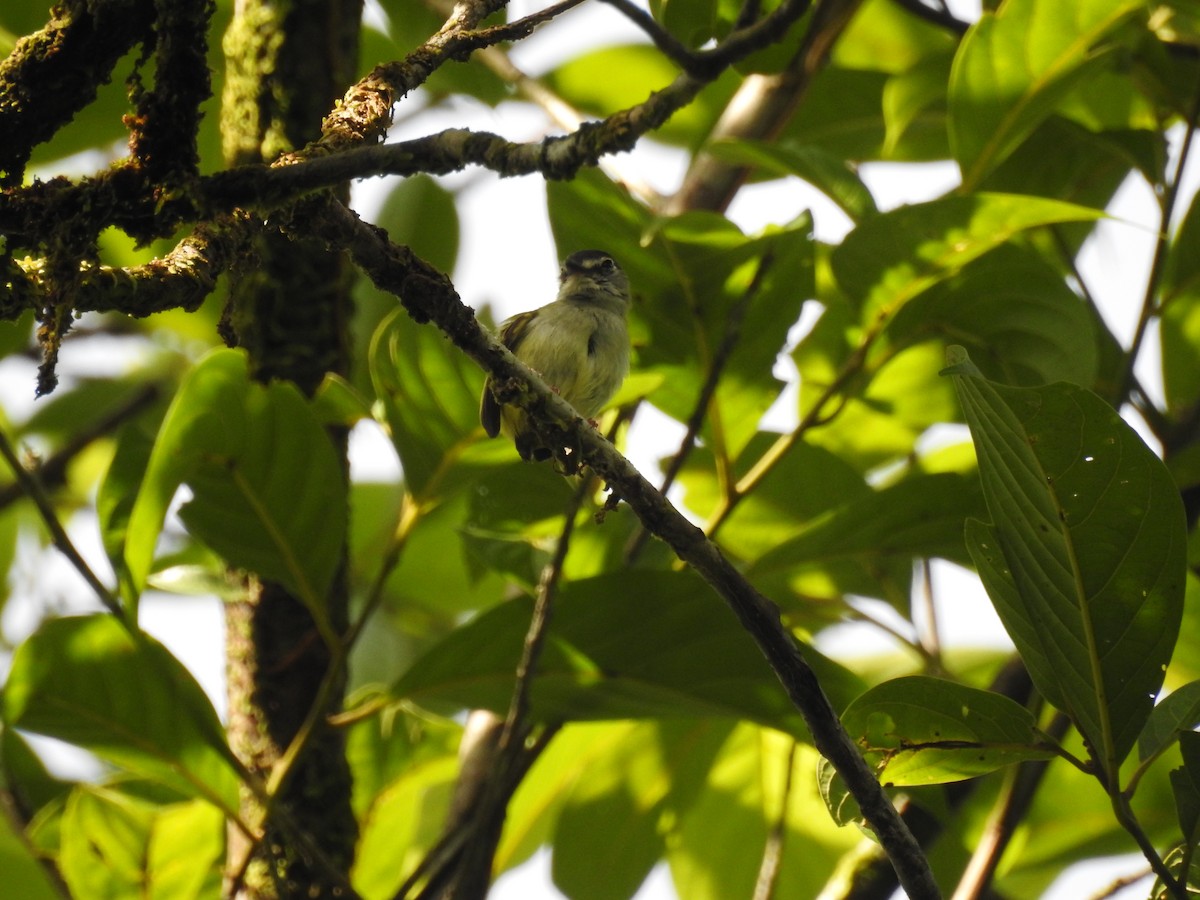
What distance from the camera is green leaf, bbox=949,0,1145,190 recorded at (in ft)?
9.94

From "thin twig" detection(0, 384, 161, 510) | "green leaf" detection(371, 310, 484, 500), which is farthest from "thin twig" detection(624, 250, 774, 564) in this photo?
"thin twig" detection(0, 384, 161, 510)

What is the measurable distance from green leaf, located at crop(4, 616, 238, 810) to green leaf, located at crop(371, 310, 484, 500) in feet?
2.29

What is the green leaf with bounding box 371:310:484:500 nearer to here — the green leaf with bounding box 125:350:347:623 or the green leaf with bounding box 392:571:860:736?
the green leaf with bounding box 125:350:347:623

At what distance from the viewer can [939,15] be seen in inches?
150

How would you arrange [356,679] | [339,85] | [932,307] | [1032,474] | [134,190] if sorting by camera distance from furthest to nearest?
[356,679]
[339,85]
[932,307]
[1032,474]
[134,190]

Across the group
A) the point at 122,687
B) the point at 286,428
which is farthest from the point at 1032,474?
the point at 122,687

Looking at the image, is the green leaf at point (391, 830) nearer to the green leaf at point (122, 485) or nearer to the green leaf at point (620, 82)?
the green leaf at point (122, 485)

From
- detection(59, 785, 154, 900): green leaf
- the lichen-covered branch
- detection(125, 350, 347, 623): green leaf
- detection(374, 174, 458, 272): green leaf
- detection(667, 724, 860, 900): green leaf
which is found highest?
detection(374, 174, 458, 272): green leaf

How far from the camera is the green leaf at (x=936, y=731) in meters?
1.90

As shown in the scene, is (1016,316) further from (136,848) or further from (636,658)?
(136,848)

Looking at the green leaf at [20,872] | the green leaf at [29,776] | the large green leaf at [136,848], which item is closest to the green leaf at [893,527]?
the large green leaf at [136,848]

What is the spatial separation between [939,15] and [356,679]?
291 centimetres

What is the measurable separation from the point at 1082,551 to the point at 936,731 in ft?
1.19

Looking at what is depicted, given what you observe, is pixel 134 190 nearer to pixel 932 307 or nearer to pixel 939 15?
pixel 932 307
